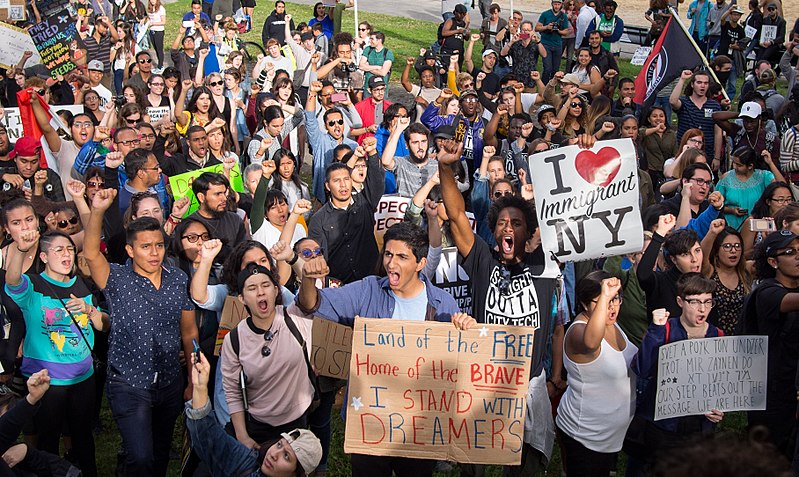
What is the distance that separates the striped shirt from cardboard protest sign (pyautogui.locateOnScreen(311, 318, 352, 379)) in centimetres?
720

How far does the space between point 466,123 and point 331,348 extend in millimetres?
5940

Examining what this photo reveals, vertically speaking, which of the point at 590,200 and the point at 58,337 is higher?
the point at 590,200

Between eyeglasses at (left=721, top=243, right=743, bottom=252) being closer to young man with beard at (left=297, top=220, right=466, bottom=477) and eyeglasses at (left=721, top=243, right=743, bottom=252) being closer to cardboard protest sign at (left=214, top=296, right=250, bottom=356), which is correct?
young man with beard at (left=297, top=220, right=466, bottom=477)

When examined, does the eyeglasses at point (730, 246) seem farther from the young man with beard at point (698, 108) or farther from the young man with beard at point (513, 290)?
the young man with beard at point (698, 108)

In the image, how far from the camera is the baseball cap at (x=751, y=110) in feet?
35.3

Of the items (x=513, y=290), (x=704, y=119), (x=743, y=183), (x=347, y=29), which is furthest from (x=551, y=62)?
(x=513, y=290)

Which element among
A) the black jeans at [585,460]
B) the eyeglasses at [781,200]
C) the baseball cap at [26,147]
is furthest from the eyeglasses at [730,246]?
the baseball cap at [26,147]

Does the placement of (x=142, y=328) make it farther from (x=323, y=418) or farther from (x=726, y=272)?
(x=726, y=272)

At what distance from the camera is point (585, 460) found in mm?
5777

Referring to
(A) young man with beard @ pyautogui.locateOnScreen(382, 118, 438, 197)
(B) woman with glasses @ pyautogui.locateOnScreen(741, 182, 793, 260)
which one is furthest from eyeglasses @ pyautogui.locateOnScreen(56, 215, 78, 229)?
(B) woman with glasses @ pyautogui.locateOnScreen(741, 182, 793, 260)

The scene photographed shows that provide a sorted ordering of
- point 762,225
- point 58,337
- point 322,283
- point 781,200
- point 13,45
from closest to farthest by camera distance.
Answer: point 58,337, point 762,225, point 322,283, point 781,200, point 13,45

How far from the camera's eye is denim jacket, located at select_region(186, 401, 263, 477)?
5129mm

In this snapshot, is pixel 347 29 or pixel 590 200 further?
pixel 347 29

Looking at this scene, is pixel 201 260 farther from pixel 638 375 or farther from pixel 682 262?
pixel 682 262
